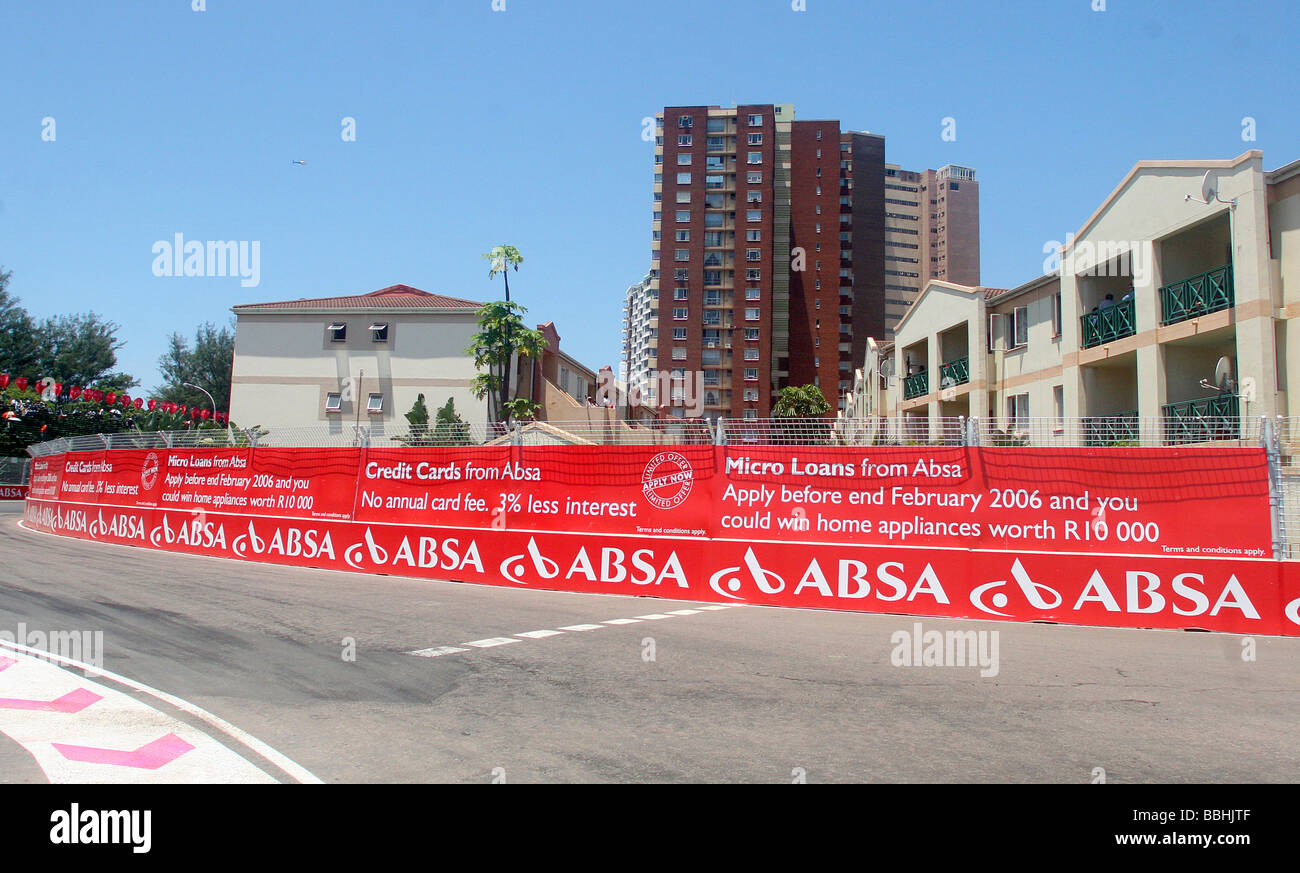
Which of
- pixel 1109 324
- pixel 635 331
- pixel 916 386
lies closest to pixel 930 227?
pixel 635 331

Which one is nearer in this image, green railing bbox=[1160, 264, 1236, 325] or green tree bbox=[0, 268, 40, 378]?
green railing bbox=[1160, 264, 1236, 325]

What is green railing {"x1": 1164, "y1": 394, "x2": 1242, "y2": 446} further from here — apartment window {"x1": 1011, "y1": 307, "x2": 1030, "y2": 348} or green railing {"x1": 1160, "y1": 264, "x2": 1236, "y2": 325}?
apartment window {"x1": 1011, "y1": 307, "x2": 1030, "y2": 348}

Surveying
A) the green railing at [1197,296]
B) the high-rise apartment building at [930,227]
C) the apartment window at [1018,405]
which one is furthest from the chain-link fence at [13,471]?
the high-rise apartment building at [930,227]

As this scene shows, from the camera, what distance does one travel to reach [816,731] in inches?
233

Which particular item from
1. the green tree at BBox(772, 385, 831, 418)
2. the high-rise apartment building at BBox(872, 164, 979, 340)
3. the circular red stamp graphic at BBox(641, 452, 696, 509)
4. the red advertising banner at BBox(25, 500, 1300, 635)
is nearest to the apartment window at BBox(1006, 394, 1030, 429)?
the circular red stamp graphic at BBox(641, 452, 696, 509)

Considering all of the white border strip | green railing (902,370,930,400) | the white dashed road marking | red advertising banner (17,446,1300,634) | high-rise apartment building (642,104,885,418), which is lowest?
the white dashed road marking

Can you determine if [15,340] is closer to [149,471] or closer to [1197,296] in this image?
[149,471]

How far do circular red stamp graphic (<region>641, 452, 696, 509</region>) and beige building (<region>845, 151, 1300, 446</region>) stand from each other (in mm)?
3481

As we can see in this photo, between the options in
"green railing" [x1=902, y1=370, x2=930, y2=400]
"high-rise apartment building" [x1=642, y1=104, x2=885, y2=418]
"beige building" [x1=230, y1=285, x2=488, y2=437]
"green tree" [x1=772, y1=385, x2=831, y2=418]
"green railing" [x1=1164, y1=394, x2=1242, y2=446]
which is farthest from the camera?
"high-rise apartment building" [x1=642, y1=104, x2=885, y2=418]

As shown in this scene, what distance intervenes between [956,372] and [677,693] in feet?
93.6

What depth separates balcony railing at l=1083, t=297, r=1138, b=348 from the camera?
2342 cm

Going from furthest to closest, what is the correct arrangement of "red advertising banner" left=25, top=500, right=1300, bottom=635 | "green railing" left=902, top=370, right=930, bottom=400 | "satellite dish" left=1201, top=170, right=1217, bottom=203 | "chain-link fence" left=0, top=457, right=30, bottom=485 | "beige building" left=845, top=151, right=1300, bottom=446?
"chain-link fence" left=0, top=457, right=30, bottom=485 → "green railing" left=902, top=370, right=930, bottom=400 → "satellite dish" left=1201, top=170, right=1217, bottom=203 → "beige building" left=845, top=151, right=1300, bottom=446 → "red advertising banner" left=25, top=500, right=1300, bottom=635

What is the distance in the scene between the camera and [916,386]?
37.0 meters
